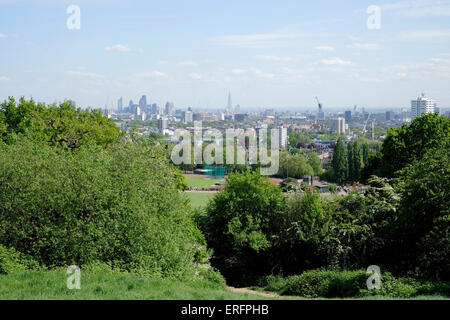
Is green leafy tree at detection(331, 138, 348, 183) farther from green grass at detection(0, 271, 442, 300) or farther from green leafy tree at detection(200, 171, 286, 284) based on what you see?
green grass at detection(0, 271, 442, 300)

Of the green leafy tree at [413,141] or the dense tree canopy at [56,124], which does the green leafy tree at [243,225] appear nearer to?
the dense tree canopy at [56,124]

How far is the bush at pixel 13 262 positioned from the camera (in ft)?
45.9

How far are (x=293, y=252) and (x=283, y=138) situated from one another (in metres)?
147

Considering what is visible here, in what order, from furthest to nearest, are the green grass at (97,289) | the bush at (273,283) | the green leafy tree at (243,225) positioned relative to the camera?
the green leafy tree at (243,225)
the bush at (273,283)
the green grass at (97,289)

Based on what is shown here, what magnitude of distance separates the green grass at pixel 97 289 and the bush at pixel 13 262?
91 centimetres

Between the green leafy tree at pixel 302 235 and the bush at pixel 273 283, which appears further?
the green leafy tree at pixel 302 235

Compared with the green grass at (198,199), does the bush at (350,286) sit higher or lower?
higher

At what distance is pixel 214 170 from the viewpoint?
89.9 m

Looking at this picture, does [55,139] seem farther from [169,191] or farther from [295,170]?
[295,170]

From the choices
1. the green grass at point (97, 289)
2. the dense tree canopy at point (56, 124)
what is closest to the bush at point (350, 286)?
the green grass at point (97, 289)

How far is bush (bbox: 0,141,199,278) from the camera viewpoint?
15430mm

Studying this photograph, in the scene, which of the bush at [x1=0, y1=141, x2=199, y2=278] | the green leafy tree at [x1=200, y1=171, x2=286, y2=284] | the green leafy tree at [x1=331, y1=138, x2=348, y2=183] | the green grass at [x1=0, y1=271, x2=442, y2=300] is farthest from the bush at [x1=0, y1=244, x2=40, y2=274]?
the green leafy tree at [x1=331, y1=138, x2=348, y2=183]

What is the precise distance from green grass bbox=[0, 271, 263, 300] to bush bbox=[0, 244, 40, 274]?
91cm

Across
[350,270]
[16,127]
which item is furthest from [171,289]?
[16,127]
